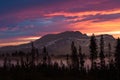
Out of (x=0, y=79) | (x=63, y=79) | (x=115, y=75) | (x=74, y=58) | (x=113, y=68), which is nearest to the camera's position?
(x=0, y=79)

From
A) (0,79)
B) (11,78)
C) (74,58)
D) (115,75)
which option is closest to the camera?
(0,79)

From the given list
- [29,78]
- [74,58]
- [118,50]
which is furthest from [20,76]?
[74,58]

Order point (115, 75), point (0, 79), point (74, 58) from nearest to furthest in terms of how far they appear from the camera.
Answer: point (0, 79), point (115, 75), point (74, 58)

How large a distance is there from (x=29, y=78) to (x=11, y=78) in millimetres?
2788

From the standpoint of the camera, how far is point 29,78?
1843 inches

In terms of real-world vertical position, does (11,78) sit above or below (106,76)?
above

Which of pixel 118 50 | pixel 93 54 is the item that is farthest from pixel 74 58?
pixel 118 50

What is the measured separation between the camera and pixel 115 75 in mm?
79750

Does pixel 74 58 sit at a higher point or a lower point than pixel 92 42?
lower

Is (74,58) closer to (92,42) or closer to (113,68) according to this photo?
(92,42)

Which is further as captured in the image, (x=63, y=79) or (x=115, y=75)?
(x=115, y=75)

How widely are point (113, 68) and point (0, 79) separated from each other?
164ft

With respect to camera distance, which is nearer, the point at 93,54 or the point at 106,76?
the point at 106,76

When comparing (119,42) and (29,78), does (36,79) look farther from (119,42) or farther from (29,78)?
(119,42)
